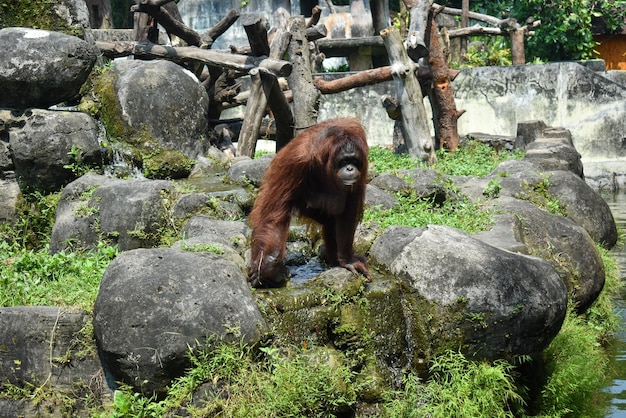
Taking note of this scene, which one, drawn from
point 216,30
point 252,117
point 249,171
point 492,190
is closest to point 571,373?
point 492,190

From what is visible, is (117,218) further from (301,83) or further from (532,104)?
(532,104)

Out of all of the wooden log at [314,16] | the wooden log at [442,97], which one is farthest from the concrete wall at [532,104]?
the wooden log at [314,16]

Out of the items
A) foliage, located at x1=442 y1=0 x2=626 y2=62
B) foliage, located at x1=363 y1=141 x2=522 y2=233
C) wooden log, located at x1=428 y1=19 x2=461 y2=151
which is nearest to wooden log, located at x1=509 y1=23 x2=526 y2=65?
foliage, located at x1=442 y1=0 x2=626 y2=62

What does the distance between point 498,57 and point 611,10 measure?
3.07 m

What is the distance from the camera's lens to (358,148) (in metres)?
5.00

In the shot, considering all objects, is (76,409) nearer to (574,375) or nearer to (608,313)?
(574,375)

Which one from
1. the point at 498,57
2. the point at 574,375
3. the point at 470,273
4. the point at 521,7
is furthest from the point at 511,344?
the point at 521,7

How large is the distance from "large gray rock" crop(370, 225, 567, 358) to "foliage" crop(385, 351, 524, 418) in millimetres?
118

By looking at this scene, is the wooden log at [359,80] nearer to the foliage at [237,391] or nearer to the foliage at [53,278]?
the foliage at [53,278]

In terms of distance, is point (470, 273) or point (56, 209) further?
point (56, 209)

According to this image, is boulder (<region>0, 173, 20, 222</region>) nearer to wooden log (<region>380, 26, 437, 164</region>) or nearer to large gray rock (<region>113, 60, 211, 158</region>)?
large gray rock (<region>113, 60, 211, 158</region>)

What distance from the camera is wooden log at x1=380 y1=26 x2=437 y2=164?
10125 mm

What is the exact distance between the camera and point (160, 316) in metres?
4.40

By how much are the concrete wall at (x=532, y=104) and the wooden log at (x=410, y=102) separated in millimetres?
4269
